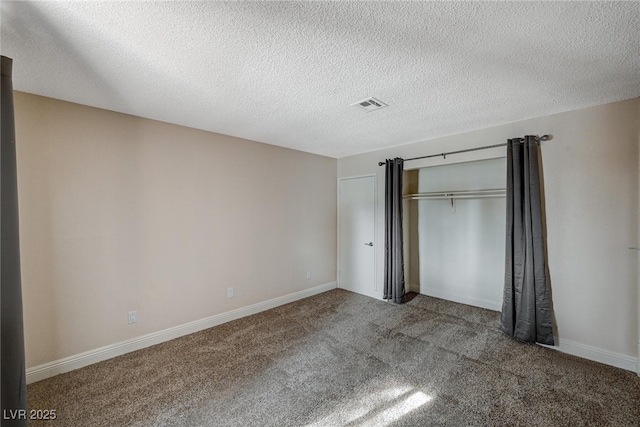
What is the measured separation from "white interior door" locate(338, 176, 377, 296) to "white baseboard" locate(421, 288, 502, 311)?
38.1 inches

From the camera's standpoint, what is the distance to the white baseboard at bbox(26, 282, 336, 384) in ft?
7.26

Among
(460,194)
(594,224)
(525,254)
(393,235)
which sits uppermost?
(460,194)

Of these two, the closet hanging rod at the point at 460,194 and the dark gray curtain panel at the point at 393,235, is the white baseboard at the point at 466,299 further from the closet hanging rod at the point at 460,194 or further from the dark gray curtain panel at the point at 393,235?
the closet hanging rod at the point at 460,194

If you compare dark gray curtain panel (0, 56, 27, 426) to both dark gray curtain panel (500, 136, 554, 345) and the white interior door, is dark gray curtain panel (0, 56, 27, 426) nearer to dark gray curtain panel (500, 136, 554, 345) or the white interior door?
the white interior door

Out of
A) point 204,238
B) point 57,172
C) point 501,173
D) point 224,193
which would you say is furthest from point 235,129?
point 501,173

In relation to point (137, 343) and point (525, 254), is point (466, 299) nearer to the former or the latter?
point (525, 254)

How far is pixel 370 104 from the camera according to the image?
2.46 metres

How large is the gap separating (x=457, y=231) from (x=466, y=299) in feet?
3.36

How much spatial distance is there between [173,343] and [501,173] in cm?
460

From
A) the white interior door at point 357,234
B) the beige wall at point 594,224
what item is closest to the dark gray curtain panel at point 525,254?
the beige wall at point 594,224

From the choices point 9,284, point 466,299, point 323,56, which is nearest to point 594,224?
point 466,299

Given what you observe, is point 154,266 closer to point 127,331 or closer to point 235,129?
point 127,331

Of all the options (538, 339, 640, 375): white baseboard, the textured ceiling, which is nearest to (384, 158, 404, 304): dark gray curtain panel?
the textured ceiling

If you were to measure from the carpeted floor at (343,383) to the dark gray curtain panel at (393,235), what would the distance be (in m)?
0.89
